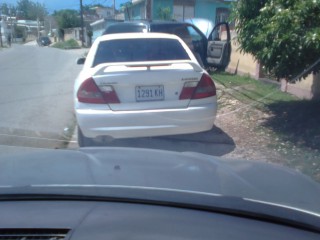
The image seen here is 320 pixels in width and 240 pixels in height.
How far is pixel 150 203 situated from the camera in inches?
82.7

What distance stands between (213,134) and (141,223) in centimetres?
583

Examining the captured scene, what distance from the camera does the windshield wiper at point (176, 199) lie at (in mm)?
2035

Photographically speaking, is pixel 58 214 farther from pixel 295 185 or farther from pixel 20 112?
pixel 20 112

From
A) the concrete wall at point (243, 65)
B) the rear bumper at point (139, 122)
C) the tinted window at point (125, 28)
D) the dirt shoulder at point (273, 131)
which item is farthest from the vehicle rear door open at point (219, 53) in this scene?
the rear bumper at point (139, 122)

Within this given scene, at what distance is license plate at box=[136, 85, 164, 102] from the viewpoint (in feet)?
20.1

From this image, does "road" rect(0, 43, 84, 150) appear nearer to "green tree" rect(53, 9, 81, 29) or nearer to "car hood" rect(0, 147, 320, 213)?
"car hood" rect(0, 147, 320, 213)

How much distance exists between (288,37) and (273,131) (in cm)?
160

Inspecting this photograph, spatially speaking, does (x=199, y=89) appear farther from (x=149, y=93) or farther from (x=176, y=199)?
(x=176, y=199)

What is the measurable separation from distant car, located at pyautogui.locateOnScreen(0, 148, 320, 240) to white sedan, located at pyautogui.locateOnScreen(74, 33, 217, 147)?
330 cm

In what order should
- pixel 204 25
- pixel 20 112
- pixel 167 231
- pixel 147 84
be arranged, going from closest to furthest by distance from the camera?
pixel 167 231, pixel 147 84, pixel 20 112, pixel 204 25

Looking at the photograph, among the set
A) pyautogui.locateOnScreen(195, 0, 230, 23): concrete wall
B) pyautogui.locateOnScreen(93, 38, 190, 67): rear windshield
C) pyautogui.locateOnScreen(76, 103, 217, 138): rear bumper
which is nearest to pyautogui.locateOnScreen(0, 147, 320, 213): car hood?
pyautogui.locateOnScreen(76, 103, 217, 138): rear bumper

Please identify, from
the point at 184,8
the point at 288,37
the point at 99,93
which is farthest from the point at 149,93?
the point at 184,8

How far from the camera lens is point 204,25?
93.6ft

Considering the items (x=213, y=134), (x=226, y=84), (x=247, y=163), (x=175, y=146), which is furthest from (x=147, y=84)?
(x=226, y=84)
